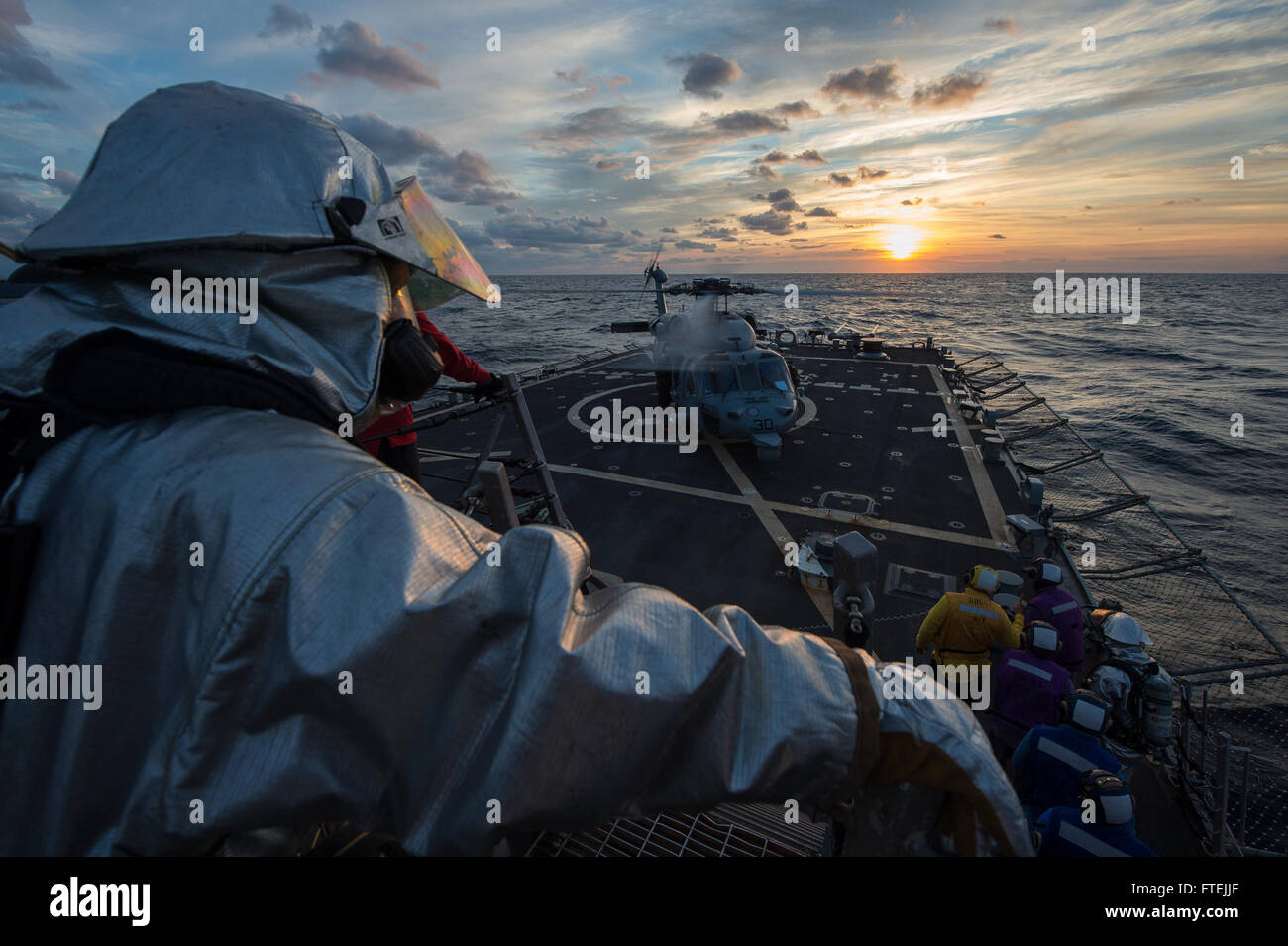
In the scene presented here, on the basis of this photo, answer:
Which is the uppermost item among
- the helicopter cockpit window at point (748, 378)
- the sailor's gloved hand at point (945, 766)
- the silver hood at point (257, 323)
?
the helicopter cockpit window at point (748, 378)

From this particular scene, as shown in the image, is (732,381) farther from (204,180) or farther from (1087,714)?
(204,180)

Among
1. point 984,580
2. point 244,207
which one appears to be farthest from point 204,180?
point 984,580

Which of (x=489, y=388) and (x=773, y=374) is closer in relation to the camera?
(x=489, y=388)

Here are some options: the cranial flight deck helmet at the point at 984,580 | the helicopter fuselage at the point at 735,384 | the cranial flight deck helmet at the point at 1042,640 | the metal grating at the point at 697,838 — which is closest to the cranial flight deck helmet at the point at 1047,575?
the cranial flight deck helmet at the point at 984,580

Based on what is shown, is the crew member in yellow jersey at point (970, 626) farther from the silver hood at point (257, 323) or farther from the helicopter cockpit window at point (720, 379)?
the helicopter cockpit window at point (720, 379)

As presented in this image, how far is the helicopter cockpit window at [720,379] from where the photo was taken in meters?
20.2

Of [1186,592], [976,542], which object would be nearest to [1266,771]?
[976,542]

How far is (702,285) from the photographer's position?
2761 centimetres

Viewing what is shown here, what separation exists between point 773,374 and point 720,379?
189cm

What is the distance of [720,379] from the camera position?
20375mm

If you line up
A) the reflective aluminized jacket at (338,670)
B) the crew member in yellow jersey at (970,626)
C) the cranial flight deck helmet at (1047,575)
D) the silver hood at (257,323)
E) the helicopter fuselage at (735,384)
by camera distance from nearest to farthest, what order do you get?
the reflective aluminized jacket at (338,670)
the silver hood at (257,323)
the crew member in yellow jersey at (970,626)
the cranial flight deck helmet at (1047,575)
the helicopter fuselage at (735,384)

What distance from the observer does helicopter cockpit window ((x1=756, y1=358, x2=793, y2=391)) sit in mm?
20062

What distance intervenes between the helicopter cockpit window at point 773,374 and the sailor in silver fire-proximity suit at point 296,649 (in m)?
18.8

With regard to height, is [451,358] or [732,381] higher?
[732,381]
